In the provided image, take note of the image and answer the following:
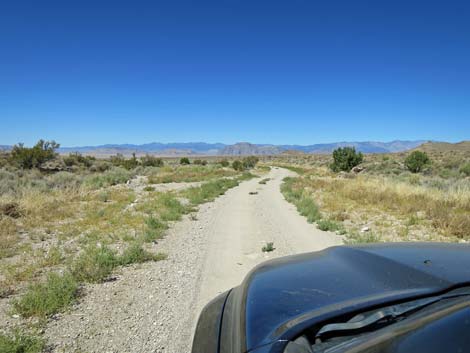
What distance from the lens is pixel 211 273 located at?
5594 mm

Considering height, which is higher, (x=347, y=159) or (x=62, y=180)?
(x=347, y=159)

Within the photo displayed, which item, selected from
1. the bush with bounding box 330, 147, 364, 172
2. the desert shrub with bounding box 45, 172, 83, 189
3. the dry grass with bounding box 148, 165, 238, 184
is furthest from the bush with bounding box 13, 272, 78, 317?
the bush with bounding box 330, 147, 364, 172

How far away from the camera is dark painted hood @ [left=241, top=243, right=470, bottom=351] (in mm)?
1476

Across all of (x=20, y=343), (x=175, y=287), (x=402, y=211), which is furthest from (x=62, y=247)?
(x=402, y=211)

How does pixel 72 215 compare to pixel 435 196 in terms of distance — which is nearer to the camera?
pixel 72 215

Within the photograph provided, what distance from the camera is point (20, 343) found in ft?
10.5

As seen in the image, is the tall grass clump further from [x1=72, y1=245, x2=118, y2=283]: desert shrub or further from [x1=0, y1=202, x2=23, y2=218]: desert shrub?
[x1=0, y1=202, x2=23, y2=218]: desert shrub

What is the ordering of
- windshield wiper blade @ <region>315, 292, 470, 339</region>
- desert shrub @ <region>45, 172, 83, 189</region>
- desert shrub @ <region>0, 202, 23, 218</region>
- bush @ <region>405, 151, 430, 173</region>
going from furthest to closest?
bush @ <region>405, 151, 430, 173</region> < desert shrub @ <region>45, 172, 83, 189</region> < desert shrub @ <region>0, 202, 23, 218</region> < windshield wiper blade @ <region>315, 292, 470, 339</region>

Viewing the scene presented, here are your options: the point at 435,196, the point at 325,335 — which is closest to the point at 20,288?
the point at 325,335

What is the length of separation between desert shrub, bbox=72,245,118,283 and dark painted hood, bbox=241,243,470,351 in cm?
401

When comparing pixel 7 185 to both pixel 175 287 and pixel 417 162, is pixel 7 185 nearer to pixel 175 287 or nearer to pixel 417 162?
pixel 175 287

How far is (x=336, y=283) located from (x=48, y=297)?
14.2 ft

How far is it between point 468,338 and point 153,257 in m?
5.97

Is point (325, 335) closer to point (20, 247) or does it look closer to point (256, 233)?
point (256, 233)
